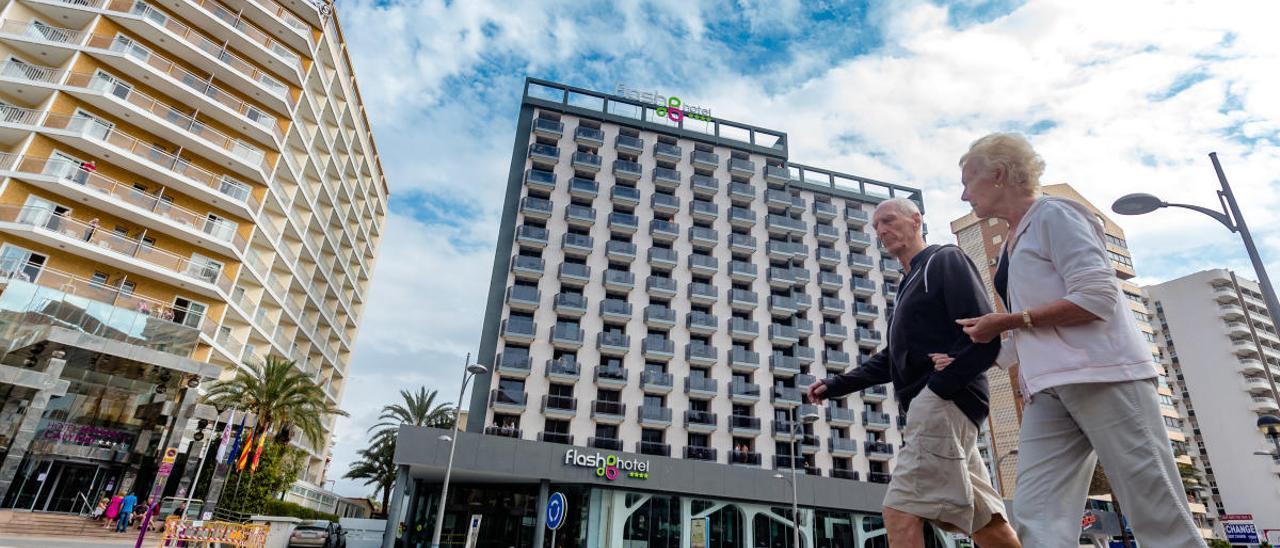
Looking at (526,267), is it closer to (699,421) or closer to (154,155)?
(699,421)

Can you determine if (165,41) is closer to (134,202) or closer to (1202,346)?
(134,202)

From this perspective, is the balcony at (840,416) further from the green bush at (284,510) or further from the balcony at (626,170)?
the green bush at (284,510)

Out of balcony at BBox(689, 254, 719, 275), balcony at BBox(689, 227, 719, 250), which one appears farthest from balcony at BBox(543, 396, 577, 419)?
balcony at BBox(689, 227, 719, 250)

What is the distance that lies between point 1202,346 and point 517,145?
76.7 m

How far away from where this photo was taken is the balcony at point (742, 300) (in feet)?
152

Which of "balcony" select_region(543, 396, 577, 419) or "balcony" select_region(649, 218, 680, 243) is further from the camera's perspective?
"balcony" select_region(649, 218, 680, 243)

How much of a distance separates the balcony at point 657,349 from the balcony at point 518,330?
7530mm

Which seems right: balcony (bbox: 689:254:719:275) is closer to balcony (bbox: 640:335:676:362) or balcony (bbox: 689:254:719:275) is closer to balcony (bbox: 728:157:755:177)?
balcony (bbox: 640:335:676:362)

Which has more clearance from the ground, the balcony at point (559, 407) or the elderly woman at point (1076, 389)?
the balcony at point (559, 407)

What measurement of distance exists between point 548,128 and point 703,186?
13140 millimetres

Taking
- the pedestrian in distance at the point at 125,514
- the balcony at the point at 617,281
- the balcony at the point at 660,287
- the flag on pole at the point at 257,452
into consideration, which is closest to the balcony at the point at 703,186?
the balcony at the point at 660,287

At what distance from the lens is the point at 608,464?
3278cm

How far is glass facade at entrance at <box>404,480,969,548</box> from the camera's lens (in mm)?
32719

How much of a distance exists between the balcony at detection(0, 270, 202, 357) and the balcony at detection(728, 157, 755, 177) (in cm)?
3833
